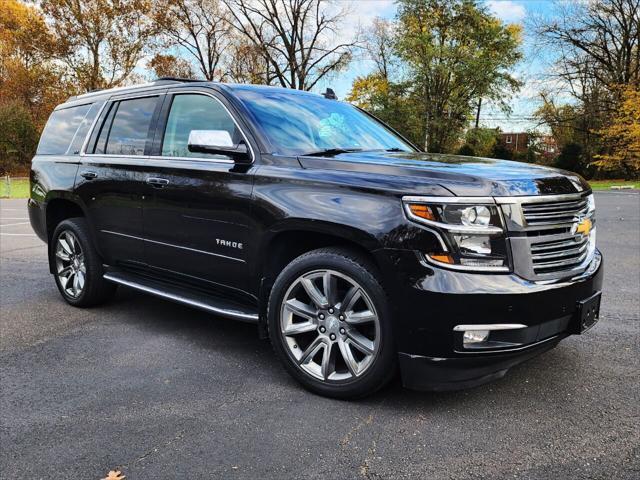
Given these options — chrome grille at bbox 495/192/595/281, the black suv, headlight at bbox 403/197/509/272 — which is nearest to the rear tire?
the black suv

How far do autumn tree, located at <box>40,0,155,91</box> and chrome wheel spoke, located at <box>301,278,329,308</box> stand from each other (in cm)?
4220

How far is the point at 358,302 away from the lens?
3018mm

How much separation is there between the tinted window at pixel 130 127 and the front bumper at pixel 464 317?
2630 millimetres


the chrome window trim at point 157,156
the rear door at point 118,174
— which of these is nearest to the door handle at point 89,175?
the rear door at point 118,174

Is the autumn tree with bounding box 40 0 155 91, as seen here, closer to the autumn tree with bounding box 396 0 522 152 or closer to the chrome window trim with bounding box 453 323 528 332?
the autumn tree with bounding box 396 0 522 152

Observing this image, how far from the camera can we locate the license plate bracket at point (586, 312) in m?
2.88

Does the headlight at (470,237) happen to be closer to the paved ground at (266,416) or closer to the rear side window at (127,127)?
the paved ground at (266,416)

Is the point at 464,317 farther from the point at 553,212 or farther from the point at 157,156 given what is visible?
the point at 157,156

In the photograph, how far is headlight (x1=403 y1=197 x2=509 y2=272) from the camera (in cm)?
264

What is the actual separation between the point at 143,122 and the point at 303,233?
1.98 m

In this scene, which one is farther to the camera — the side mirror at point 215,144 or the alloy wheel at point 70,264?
the alloy wheel at point 70,264

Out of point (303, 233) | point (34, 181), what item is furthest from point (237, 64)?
point (303, 233)

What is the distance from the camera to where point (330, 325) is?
310cm

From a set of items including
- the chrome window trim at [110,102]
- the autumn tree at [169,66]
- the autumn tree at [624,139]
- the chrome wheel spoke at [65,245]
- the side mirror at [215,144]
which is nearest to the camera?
the side mirror at [215,144]
